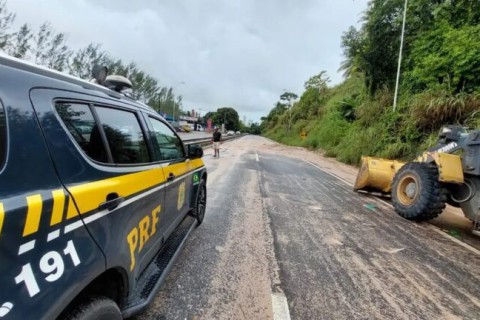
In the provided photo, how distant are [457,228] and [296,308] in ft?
17.0

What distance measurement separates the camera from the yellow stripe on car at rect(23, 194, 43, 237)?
1.34m

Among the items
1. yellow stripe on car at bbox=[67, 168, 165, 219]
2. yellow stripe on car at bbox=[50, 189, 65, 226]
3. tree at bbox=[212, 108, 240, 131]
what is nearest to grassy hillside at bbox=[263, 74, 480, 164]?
yellow stripe on car at bbox=[67, 168, 165, 219]

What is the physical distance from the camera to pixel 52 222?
1.47 metres

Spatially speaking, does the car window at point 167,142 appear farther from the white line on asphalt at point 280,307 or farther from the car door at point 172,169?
the white line on asphalt at point 280,307

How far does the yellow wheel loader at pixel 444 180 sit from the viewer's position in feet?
19.3

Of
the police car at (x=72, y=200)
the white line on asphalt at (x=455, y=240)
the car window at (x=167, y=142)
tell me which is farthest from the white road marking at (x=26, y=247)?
the white line on asphalt at (x=455, y=240)

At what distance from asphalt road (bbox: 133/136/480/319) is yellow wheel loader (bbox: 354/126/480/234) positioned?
1.32ft

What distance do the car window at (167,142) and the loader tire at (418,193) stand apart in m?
4.83

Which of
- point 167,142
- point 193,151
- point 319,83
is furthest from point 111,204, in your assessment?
point 319,83

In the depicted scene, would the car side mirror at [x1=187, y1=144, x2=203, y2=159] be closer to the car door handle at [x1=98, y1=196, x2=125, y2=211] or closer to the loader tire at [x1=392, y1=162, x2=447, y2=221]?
the car door handle at [x1=98, y1=196, x2=125, y2=211]

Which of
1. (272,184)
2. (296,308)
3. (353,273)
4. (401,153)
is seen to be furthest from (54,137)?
(401,153)

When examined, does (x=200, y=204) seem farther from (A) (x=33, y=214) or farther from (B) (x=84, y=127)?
(A) (x=33, y=214)

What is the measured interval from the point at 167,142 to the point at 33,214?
2443 mm

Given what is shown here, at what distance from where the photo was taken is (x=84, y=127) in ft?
6.66
